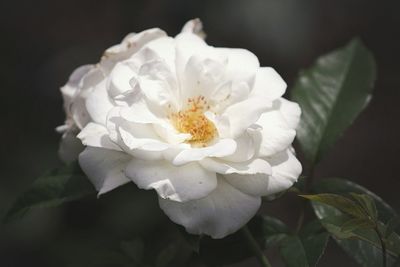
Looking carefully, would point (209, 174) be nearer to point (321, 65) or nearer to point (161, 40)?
point (161, 40)

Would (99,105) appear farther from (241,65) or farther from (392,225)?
(392,225)

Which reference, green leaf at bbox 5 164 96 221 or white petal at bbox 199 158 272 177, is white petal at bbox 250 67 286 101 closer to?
white petal at bbox 199 158 272 177

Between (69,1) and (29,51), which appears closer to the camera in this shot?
(29,51)

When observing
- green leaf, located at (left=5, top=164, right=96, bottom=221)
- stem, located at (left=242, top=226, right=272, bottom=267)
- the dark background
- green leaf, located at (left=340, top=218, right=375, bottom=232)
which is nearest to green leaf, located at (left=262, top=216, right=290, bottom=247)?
stem, located at (left=242, top=226, right=272, bottom=267)

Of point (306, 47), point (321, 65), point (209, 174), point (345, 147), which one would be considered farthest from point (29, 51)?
point (209, 174)

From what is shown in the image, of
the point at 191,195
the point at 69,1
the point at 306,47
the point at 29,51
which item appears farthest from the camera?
the point at 69,1

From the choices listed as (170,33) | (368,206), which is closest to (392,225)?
(368,206)
